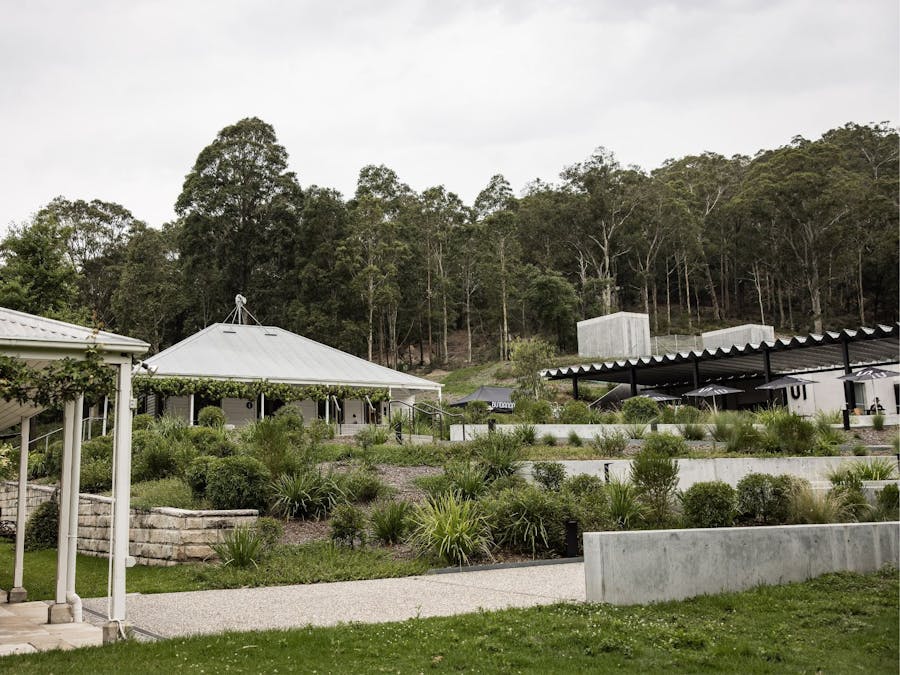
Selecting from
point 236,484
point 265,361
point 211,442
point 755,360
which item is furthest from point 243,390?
point 755,360

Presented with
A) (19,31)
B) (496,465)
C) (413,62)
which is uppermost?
(413,62)

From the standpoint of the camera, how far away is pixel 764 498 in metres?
11.2

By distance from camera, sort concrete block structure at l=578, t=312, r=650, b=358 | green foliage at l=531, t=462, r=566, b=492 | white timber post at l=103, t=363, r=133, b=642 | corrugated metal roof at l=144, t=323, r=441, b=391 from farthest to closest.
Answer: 1. concrete block structure at l=578, t=312, r=650, b=358
2. corrugated metal roof at l=144, t=323, r=441, b=391
3. green foliage at l=531, t=462, r=566, b=492
4. white timber post at l=103, t=363, r=133, b=642

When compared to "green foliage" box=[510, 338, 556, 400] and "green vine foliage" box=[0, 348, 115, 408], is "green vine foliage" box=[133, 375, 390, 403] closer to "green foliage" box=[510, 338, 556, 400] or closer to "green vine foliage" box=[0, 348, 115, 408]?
"green foliage" box=[510, 338, 556, 400]

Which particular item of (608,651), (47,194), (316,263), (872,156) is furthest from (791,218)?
(608,651)

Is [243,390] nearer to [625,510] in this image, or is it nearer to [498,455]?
[498,455]

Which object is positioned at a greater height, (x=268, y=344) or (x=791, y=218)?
(x=791, y=218)

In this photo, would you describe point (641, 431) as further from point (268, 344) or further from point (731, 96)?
point (268, 344)

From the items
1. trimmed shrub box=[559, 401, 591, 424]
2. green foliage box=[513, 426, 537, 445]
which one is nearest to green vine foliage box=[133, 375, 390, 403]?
trimmed shrub box=[559, 401, 591, 424]

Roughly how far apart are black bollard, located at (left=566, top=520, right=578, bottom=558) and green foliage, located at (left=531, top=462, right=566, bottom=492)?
233 cm

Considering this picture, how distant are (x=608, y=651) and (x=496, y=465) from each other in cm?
800

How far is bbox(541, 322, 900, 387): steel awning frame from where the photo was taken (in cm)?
2670

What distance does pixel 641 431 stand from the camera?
19422mm

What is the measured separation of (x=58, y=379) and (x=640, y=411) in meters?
17.5
